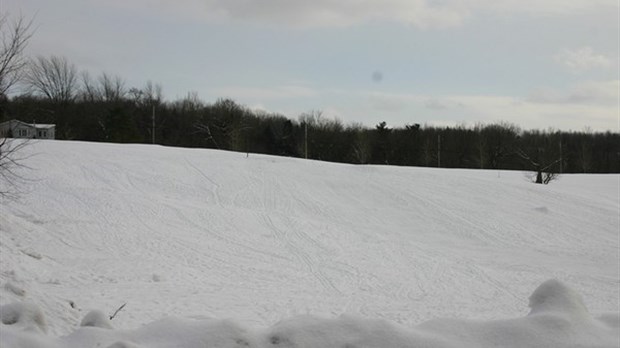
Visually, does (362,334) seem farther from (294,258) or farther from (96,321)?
(294,258)

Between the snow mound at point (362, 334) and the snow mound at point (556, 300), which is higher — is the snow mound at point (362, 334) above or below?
below

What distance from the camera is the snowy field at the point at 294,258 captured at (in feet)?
12.0

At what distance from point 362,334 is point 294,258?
12839 millimetres

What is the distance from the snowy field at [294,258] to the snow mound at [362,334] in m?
0.01

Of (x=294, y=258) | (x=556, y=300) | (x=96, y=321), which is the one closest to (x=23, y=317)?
(x=96, y=321)

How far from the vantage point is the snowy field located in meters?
3.65

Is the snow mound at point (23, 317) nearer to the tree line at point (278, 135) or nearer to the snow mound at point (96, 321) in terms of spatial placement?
the snow mound at point (96, 321)

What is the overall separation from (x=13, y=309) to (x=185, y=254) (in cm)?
1185

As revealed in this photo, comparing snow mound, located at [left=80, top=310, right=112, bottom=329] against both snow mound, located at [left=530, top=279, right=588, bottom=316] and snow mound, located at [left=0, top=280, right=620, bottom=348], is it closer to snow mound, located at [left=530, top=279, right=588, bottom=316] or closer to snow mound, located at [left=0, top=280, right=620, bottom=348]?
snow mound, located at [left=0, top=280, right=620, bottom=348]

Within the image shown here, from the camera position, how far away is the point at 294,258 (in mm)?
16219

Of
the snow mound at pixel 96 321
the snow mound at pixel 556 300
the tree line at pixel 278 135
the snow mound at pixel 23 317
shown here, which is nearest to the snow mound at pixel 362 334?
the snow mound at pixel 556 300

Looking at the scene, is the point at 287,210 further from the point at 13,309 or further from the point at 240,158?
the point at 13,309

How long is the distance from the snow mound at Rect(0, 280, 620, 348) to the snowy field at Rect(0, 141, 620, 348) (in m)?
0.01

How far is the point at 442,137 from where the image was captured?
8644 centimetres
